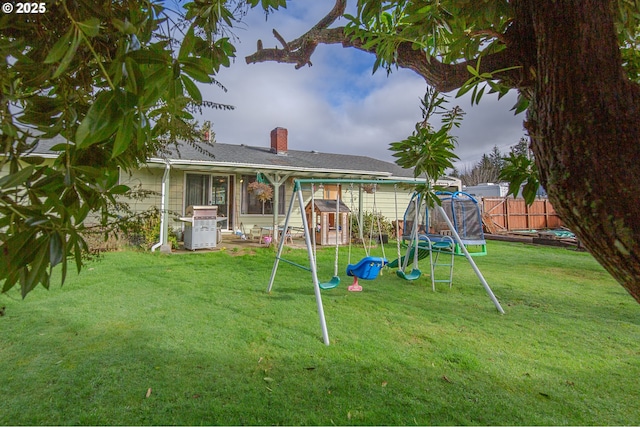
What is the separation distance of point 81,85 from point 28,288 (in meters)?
0.78

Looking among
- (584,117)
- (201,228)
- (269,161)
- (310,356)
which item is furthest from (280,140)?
(584,117)

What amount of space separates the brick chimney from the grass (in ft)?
31.0

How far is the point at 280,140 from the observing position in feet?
47.0

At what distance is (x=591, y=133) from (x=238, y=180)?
11.5 meters

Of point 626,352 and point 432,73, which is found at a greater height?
point 432,73

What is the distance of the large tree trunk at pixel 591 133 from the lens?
0.81m

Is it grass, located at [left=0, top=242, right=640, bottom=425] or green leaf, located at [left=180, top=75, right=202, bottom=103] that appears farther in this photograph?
grass, located at [left=0, top=242, right=640, bottom=425]

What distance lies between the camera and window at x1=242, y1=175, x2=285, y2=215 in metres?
11.8

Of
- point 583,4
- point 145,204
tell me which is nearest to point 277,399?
point 583,4

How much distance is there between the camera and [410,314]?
15.0 ft

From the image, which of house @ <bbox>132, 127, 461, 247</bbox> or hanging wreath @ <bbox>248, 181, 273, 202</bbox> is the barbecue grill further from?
hanging wreath @ <bbox>248, 181, 273, 202</bbox>

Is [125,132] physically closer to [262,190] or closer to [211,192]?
[262,190]

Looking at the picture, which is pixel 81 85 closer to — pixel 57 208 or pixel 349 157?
pixel 57 208

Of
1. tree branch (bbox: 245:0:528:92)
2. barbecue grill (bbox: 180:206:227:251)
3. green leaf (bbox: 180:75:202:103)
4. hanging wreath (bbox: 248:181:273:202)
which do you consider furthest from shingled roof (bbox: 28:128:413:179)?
green leaf (bbox: 180:75:202:103)
